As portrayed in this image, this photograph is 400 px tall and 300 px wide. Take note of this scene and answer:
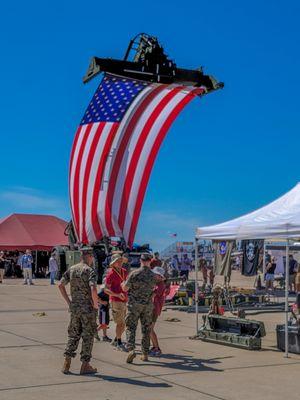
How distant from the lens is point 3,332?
445 inches

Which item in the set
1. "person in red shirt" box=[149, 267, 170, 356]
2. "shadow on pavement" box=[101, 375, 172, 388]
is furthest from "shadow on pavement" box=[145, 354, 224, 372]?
"shadow on pavement" box=[101, 375, 172, 388]

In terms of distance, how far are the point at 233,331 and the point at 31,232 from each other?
31154 millimetres

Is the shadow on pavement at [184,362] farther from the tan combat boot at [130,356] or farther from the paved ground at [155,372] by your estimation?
the tan combat boot at [130,356]

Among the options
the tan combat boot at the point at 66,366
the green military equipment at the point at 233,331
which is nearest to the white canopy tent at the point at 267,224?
the green military equipment at the point at 233,331

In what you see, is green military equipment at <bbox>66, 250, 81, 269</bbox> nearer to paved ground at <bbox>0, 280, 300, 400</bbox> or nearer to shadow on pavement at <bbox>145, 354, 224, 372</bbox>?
paved ground at <bbox>0, 280, 300, 400</bbox>

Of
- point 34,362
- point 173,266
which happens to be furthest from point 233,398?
point 173,266

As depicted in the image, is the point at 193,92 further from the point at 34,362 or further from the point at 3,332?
the point at 34,362

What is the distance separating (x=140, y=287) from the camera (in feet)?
27.8

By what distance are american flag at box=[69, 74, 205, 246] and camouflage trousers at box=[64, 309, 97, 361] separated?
12.5 metres

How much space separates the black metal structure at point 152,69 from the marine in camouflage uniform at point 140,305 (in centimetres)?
1302

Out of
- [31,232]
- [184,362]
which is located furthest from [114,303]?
[31,232]

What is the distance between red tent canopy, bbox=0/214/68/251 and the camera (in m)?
38.9

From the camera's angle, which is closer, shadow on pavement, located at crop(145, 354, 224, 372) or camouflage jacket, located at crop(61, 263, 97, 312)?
camouflage jacket, located at crop(61, 263, 97, 312)

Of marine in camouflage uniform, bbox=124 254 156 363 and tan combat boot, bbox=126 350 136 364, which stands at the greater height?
marine in camouflage uniform, bbox=124 254 156 363
